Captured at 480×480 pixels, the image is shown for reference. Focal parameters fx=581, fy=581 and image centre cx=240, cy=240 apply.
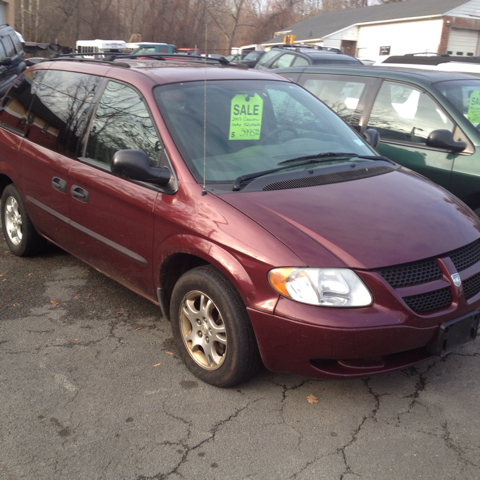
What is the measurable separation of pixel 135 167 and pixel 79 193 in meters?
1.06

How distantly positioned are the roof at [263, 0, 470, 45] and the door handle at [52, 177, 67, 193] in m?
31.9

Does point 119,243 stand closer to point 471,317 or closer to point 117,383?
point 117,383

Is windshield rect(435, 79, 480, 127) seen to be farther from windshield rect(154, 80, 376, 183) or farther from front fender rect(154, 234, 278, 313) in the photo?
front fender rect(154, 234, 278, 313)

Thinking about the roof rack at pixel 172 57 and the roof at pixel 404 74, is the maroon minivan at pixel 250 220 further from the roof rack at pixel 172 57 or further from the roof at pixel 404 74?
the roof at pixel 404 74

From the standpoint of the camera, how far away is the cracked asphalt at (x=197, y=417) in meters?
2.75

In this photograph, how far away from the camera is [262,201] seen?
3268 mm

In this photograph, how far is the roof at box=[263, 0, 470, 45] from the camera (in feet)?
109

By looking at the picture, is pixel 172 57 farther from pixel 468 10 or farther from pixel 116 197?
pixel 468 10

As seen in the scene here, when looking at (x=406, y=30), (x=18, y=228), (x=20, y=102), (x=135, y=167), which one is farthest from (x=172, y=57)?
(x=406, y=30)

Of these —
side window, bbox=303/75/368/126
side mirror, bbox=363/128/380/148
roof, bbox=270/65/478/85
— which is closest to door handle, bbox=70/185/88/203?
side mirror, bbox=363/128/380/148

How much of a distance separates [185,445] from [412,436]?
3.79 feet

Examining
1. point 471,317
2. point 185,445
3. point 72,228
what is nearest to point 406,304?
point 471,317

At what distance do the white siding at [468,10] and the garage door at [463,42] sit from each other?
0.90 m

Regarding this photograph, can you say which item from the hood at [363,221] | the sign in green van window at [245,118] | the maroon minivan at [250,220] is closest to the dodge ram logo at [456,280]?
the maroon minivan at [250,220]
